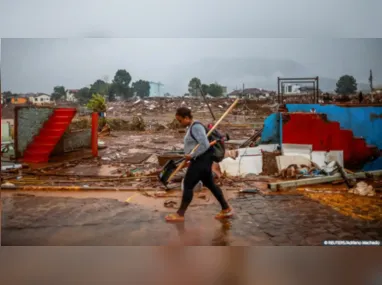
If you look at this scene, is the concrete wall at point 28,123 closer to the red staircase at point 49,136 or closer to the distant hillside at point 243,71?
the red staircase at point 49,136

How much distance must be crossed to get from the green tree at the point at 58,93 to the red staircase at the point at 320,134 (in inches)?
112

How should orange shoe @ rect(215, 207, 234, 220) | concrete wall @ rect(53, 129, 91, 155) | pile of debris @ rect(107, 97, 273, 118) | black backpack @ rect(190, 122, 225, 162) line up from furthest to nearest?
1. concrete wall @ rect(53, 129, 91, 155)
2. pile of debris @ rect(107, 97, 273, 118)
3. orange shoe @ rect(215, 207, 234, 220)
4. black backpack @ rect(190, 122, 225, 162)

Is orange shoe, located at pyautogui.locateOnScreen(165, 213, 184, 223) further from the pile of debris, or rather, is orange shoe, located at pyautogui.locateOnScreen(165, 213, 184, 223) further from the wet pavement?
the pile of debris

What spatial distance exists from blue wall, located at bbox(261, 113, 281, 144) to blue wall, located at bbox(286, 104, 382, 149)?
0.24 metres

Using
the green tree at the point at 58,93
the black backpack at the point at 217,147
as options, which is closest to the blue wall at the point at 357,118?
the black backpack at the point at 217,147

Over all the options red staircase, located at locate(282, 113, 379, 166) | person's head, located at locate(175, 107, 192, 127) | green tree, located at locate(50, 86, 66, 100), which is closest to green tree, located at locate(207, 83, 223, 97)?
person's head, located at locate(175, 107, 192, 127)

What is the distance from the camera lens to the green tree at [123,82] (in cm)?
377

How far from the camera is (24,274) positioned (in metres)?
3.16

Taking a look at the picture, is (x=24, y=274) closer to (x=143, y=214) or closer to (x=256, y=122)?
(x=143, y=214)

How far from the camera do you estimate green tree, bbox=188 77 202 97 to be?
145 inches

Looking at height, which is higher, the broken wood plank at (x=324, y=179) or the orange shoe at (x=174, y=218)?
the broken wood plank at (x=324, y=179)

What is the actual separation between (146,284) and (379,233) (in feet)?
7.80

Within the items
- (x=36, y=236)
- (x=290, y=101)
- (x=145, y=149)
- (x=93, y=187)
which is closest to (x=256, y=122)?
(x=290, y=101)

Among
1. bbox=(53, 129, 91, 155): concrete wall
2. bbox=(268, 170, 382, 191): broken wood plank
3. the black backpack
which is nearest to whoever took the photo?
the black backpack
